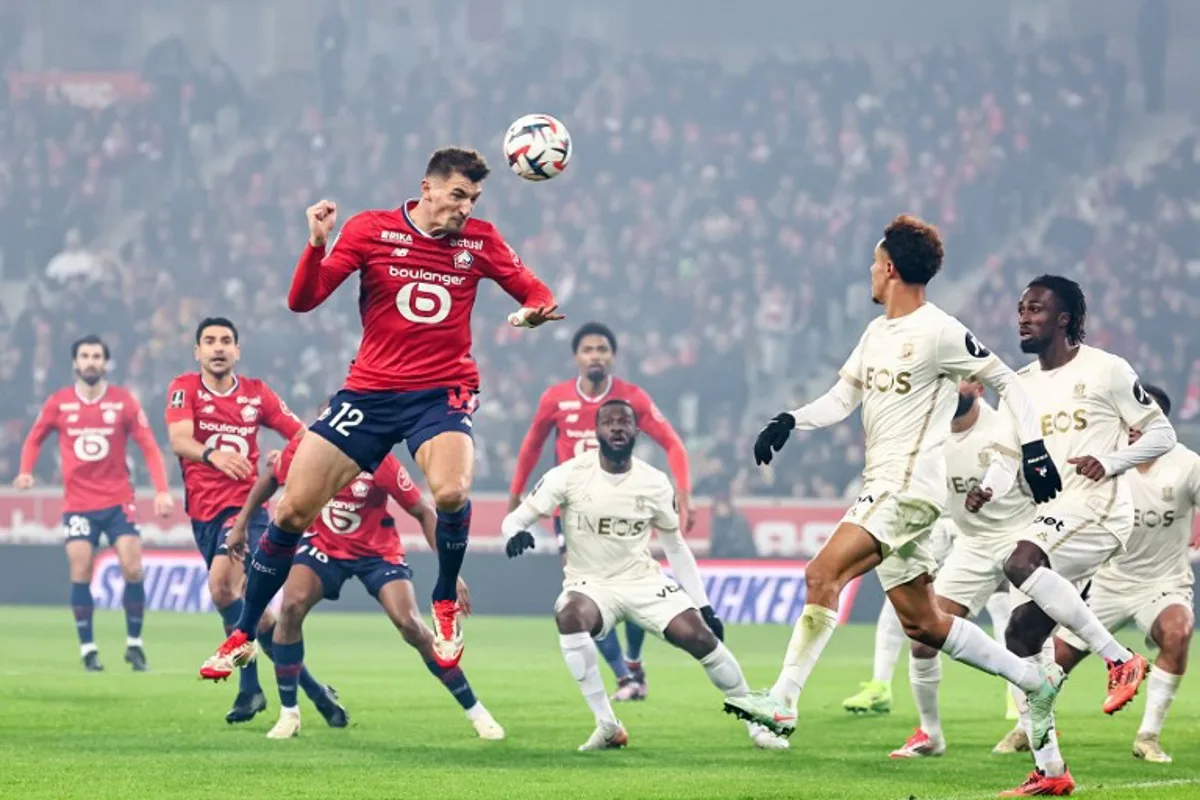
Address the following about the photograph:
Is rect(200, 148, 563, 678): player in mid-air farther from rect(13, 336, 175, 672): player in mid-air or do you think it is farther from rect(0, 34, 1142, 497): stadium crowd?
rect(0, 34, 1142, 497): stadium crowd

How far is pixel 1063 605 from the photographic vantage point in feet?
29.4

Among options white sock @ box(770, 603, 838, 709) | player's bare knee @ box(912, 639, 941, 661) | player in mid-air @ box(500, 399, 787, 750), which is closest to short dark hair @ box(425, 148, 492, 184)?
player in mid-air @ box(500, 399, 787, 750)

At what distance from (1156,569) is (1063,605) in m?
2.38

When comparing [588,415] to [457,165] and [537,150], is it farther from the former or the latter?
[457,165]

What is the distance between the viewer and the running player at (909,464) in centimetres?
839

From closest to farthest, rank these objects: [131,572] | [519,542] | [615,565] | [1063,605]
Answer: [1063,605]
[519,542]
[615,565]
[131,572]

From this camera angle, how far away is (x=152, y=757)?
9.91 metres

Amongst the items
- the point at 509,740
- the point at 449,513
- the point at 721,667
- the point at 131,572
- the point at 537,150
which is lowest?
the point at 131,572

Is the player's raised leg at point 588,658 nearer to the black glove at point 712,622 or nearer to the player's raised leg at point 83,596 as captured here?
the black glove at point 712,622

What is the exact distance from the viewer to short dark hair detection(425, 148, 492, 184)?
30.7 feet

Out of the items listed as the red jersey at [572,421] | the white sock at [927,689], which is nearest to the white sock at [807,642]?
the white sock at [927,689]

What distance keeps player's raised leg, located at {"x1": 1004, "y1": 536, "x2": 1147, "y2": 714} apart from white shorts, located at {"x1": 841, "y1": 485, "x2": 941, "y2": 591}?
2.33ft

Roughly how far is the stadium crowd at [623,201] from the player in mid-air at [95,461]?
1065 cm

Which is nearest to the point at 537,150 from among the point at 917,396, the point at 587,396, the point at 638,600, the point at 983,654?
the point at 917,396
